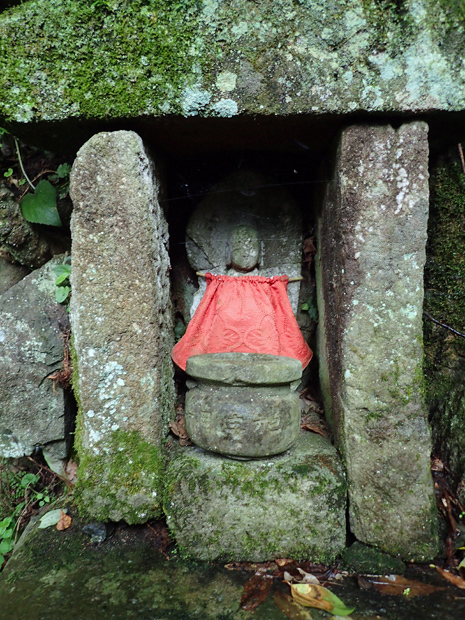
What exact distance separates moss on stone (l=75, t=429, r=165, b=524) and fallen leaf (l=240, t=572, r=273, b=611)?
50 centimetres

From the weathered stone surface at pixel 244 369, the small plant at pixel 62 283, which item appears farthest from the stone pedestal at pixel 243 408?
the small plant at pixel 62 283

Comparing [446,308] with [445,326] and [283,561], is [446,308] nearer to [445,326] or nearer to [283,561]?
[445,326]

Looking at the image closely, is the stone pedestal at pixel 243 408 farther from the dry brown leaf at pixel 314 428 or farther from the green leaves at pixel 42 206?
the green leaves at pixel 42 206

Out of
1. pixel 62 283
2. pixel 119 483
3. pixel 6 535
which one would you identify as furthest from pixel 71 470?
pixel 62 283

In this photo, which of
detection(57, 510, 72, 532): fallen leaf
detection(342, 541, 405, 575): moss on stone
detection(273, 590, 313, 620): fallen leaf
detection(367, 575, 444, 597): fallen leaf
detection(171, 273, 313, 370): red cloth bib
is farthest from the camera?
detection(171, 273, 313, 370): red cloth bib

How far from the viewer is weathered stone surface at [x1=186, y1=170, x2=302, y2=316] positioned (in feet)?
7.87

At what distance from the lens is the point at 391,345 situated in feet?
5.86

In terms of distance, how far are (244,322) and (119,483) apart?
1.01 m

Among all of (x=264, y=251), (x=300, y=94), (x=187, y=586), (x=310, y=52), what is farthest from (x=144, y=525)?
(x=310, y=52)

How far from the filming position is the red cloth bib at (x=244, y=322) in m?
2.16

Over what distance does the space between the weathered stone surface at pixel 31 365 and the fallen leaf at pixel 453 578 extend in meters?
2.08

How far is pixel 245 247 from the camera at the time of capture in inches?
90.3

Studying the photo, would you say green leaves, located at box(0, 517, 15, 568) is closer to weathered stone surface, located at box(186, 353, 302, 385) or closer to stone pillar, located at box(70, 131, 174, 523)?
stone pillar, located at box(70, 131, 174, 523)

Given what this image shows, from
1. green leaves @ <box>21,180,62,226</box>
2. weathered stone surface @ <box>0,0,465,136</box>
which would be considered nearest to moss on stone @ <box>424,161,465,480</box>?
weathered stone surface @ <box>0,0,465,136</box>
